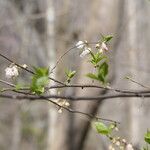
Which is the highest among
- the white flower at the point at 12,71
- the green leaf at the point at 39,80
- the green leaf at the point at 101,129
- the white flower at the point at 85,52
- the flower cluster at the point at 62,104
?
the white flower at the point at 85,52

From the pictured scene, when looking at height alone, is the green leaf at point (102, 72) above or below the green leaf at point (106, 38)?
below

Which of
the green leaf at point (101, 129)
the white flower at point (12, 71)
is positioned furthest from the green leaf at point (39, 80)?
the green leaf at point (101, 129)

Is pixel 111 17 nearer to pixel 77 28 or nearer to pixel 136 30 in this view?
pixel 77 28

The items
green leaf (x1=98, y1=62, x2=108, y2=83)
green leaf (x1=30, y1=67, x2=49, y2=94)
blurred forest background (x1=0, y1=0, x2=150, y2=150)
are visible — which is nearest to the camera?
green leaf (x1=30, y1=67, x2=49, y2=94)

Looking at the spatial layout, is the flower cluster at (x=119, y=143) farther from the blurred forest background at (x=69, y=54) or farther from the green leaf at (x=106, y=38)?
the green leaf at (x=106, y=38)

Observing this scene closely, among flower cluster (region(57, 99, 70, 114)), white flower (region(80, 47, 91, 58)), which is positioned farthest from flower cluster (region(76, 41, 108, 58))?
flower cluster (region(57, 99, 70, 114))

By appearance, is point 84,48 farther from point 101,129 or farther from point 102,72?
point 101,129

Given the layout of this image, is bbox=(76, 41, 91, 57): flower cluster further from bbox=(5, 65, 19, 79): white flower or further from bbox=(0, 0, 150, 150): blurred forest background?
bbox=(5, 65, 19, 79): white flower

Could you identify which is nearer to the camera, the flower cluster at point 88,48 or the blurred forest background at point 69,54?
the flower cluster at point 88,48

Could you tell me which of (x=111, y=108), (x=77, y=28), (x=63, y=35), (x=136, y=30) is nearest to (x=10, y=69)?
(x=77, y=28)
